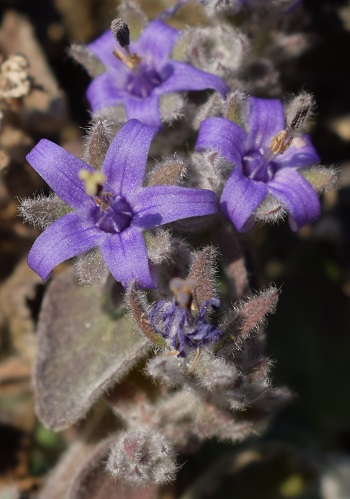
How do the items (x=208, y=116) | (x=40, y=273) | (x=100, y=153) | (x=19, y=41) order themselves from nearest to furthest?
(x=40, y=273), (x=100, y=153), (x=208, y=116), (x=19, y=41)

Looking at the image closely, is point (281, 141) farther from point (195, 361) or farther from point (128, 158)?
point (195, 361)

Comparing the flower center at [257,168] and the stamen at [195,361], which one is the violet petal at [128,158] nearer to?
the flower center at [257,168]

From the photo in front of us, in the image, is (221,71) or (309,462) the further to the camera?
(309,462)

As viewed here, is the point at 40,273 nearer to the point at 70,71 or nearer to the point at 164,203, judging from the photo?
the point at 164,203

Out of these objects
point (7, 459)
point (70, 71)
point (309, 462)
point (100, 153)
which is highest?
point (100, 153)

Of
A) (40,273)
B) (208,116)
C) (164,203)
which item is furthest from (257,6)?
(40,273)

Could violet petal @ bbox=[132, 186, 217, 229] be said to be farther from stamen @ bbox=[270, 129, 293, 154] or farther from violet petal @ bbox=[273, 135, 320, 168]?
violet petal @ bbox=[273, 135, 320, 168]
